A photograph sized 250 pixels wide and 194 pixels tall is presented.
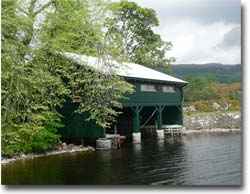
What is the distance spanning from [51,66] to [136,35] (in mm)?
8246

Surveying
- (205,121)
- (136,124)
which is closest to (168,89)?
(205,121)

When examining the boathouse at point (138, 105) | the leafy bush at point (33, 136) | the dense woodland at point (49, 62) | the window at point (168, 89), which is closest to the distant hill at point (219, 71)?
the dense woodland at point (49, 62)

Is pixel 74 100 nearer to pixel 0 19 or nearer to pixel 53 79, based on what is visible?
pixel 53 79

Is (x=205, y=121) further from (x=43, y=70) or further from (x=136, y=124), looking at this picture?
(x=43, y=70)

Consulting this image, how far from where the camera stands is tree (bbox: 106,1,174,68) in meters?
15.9

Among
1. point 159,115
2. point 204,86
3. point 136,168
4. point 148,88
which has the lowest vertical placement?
point 136,168

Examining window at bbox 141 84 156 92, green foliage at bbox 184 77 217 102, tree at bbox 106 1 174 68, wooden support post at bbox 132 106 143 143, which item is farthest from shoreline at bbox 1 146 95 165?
green foliage at bbox 184 77 217 102

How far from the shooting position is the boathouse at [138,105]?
1791cm

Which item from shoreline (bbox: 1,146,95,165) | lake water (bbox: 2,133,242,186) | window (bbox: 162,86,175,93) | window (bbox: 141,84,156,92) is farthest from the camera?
window (bbox: 162,86,175,93)

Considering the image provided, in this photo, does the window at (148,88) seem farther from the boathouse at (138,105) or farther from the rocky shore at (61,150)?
the rocky shore at (61,150)

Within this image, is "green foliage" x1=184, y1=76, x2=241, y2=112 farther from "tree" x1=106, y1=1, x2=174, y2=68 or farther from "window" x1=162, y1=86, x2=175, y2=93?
"tree" x1=106, y1=1, x2=174, y2=68

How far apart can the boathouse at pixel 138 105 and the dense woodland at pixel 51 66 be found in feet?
1.72

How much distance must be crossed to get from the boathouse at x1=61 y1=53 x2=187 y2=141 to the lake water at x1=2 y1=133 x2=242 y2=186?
216 centimetres

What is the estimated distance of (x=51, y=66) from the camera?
1559cm
